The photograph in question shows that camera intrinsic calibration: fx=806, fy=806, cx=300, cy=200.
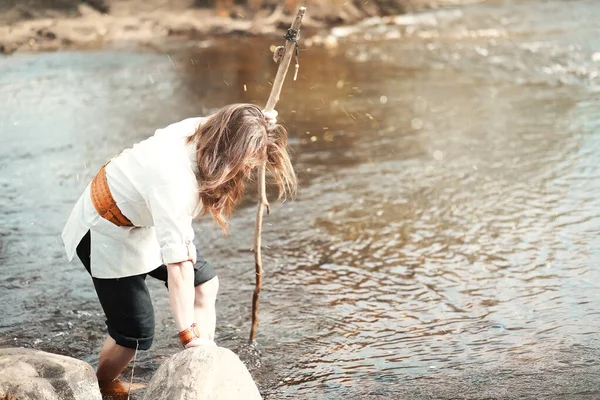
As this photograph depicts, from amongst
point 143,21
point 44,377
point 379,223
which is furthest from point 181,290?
point 143,21

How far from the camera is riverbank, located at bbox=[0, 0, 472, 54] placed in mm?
15492

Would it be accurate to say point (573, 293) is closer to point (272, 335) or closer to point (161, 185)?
point (272, 335)

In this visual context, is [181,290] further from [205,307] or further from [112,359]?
[112,359]

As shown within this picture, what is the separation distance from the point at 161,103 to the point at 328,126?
2.53 meters

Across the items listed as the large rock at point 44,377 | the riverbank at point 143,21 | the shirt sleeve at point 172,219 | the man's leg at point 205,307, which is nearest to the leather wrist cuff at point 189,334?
the shirt sleeve at point 172,219

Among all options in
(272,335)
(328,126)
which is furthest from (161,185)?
(328,126)

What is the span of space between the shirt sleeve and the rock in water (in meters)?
0.39

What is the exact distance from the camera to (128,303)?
3.59 m

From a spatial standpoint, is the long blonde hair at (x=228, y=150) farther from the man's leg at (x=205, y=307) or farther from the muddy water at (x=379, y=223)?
the muddy water at (x=379, y=223)

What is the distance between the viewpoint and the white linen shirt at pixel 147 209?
312 cm

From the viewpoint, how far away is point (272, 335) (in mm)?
4559

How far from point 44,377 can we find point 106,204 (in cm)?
80

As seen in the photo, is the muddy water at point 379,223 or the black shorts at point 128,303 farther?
the muddy water at point 379,223

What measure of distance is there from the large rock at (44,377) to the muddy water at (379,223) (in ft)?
2.11
